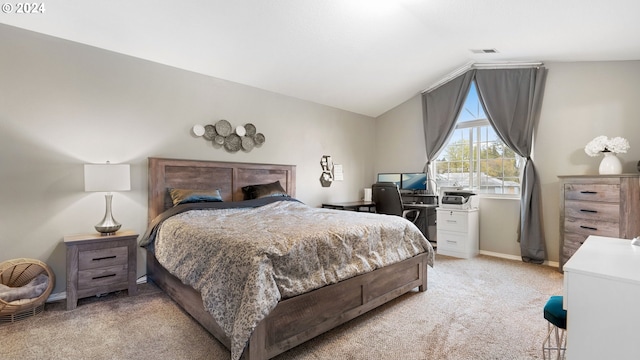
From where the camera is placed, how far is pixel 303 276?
75.1 inches

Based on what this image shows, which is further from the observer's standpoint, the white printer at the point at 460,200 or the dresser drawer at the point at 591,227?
the white printer at the point at 460,200

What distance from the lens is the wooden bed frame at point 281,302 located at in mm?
1759

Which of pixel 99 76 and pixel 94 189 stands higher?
pixel 99 76

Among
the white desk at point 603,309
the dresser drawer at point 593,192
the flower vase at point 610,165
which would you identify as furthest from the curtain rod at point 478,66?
the white desk at point 603,309

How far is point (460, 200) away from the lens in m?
4.29

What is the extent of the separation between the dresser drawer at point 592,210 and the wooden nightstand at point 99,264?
467 centimetres

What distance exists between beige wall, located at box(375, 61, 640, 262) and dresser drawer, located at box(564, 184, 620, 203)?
44cm

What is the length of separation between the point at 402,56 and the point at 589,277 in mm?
3442

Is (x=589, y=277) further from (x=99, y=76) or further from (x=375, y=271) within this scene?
(x=99, y=76)

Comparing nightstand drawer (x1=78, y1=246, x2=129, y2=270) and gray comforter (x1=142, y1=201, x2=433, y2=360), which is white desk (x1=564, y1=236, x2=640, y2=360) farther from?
nightstand drawer (x1=78, y1=246, x2=129, y2=270)

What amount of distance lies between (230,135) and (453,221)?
3356mm

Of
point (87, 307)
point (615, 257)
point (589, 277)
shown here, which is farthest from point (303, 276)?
point (87, 307)

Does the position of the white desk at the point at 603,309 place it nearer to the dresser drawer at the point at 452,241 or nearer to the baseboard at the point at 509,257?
the dresser drawer at the point at 452,241

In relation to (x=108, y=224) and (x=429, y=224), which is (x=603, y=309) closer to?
(x=108, y=224)
